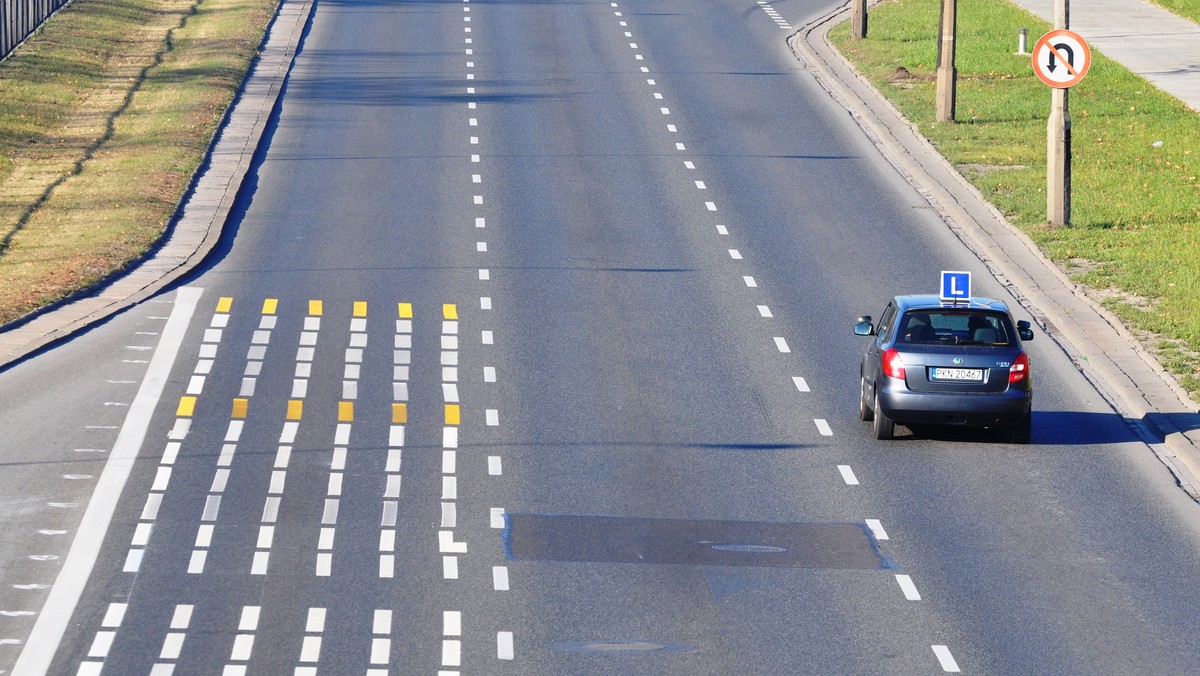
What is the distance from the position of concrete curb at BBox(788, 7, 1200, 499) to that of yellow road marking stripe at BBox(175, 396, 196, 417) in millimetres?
11457

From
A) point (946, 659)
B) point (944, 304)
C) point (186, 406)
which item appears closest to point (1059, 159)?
point (944, 304)

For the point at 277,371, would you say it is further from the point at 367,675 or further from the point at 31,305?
the point at 367,675

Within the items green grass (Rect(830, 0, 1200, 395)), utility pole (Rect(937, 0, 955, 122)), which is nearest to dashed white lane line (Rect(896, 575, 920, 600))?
green grass (Rect(830, 0, 1200, 395))

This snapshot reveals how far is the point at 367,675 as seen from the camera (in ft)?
44.4

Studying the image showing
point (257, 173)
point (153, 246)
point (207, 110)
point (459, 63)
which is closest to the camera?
point (153, 246)

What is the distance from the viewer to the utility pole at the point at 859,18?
49812mm

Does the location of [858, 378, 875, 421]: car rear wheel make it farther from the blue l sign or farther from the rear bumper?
the blue l sign

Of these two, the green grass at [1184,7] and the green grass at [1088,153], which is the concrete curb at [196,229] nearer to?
the green grass at [1088,153]

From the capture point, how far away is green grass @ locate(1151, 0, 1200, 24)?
5565 cm

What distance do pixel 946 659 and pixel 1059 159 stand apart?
63.1ft

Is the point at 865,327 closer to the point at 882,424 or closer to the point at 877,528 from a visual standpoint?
the point at 882,424

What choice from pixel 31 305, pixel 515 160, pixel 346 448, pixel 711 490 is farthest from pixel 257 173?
pixel 711 490

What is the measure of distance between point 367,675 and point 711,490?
5.90m

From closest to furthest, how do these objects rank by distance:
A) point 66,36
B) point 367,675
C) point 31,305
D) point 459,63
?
1. point 367,675
2. point 31,305
3. point 459,63
4. point 66,36
